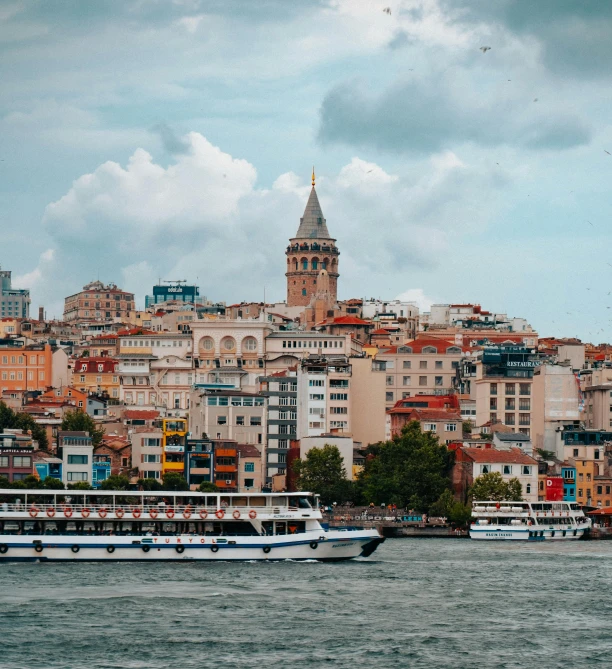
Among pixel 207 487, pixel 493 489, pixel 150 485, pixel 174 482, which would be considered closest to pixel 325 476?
pixel 207 487

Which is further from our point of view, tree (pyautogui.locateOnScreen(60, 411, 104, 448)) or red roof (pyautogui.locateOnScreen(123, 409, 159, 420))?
red roof (pyautogui.locateOnScreen(123, 409, 159, 420))

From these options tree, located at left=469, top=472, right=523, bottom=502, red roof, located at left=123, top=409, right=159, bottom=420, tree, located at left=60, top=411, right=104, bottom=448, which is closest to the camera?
tree, located at left=469, top=472, right=523, bottom=502

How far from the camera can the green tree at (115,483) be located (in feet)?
322

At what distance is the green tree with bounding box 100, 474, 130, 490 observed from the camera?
9806cm

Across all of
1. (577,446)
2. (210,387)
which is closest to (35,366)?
(210,387)

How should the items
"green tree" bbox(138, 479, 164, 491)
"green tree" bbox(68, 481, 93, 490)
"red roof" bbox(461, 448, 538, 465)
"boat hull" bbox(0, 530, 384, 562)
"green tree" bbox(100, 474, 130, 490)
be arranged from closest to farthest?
"boat hull" bbox(0, 530, 384, 562) → "green tree" bbox(68, 481, 93, 490) → "green tree" bbox(100, 474, 130, 490) → "green tree" bbox(138, 479, 164, 491) → "red roof" bbox(461, 448, 538, 465)

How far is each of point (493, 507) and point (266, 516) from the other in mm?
31897

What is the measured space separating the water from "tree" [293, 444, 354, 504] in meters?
33.3

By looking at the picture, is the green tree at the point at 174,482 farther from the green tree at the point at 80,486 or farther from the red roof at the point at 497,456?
the red roof at the point at 497,456

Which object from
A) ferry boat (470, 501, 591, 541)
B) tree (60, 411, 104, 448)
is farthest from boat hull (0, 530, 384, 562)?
tree (60, 411, 104, 448)

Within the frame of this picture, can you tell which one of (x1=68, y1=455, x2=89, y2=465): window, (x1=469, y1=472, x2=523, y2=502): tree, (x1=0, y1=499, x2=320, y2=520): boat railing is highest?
(x1=68, y1=455, x2=89, y2=465): window

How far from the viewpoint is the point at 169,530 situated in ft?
227

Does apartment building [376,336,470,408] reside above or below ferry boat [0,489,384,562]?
above

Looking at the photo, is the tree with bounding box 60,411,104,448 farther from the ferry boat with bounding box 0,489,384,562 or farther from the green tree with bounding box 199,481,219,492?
the ferry boat with bounding box 0,489,384,562
